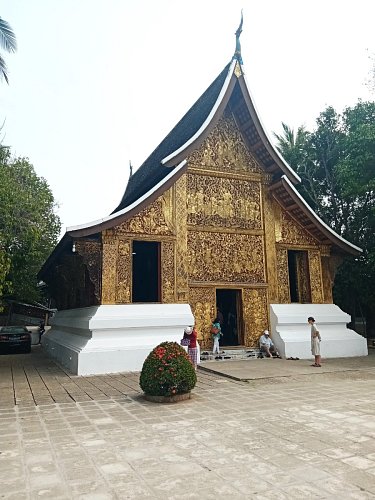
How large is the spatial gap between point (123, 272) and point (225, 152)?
17.6 ft

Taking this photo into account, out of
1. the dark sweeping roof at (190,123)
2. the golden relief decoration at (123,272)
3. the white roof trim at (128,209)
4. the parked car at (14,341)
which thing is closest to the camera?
the white roof trim at (128,209)

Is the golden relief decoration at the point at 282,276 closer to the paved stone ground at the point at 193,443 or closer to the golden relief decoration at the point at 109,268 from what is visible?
the paved stone ground at the point at 193,443

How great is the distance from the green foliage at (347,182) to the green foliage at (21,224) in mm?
11877

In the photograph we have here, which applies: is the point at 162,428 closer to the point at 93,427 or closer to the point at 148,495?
the point at 93,427

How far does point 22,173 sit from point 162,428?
17169 millimetres

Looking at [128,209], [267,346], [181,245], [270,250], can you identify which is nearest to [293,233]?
[270,250]

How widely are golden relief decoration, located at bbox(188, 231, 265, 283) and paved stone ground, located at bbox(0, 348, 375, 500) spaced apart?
475 centimetres

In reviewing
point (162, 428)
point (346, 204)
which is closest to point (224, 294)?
point (346, 204)

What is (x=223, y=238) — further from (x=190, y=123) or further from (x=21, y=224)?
(x=21, y=224)

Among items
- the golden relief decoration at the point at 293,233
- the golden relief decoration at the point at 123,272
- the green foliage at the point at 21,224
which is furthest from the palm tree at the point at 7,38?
the golden relief decoration at the point at 293,233

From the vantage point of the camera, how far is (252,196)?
13.1 meters

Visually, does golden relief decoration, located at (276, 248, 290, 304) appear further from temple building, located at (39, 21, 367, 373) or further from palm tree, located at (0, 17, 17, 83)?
palm tree, located at (0, 17, 17, 83)

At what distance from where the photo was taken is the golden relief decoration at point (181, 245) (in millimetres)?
11359

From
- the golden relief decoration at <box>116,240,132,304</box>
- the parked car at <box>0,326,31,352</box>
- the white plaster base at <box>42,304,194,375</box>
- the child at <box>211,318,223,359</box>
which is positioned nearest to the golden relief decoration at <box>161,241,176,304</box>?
the white plaster base at <box>42,304,194,375</box>
